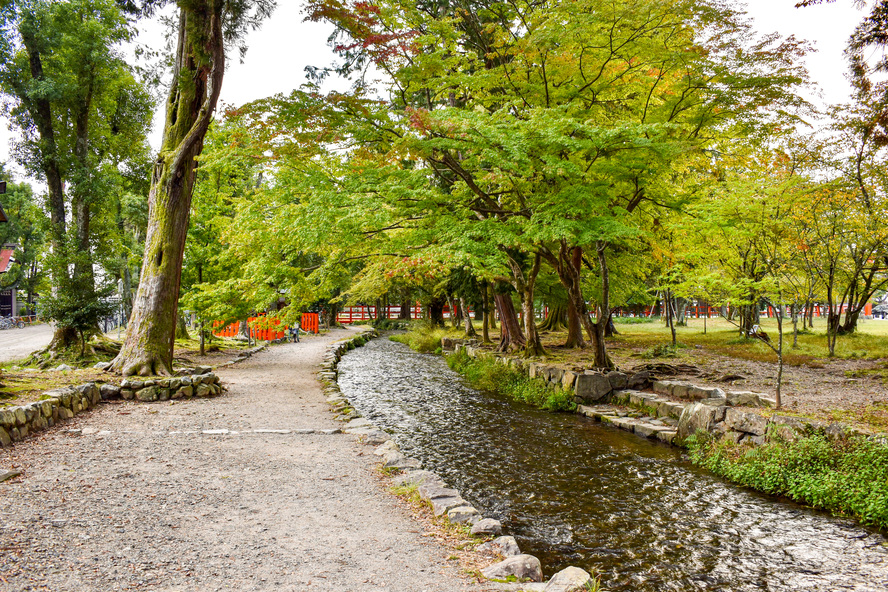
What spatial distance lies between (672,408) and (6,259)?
4182 centimetres

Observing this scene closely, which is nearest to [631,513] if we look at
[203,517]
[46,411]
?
[203,517]

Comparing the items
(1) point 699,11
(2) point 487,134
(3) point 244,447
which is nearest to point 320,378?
(3) point 244,447

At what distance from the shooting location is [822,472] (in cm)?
560

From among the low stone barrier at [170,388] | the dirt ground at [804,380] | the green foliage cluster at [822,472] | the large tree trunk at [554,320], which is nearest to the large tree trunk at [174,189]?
the low stone barrier at [170,388]

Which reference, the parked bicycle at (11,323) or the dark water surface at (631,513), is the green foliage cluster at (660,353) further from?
the parked bicycle at (11,323)

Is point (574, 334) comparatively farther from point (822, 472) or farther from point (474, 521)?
point (474, 521)

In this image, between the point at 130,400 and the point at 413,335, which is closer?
the point at 130,400

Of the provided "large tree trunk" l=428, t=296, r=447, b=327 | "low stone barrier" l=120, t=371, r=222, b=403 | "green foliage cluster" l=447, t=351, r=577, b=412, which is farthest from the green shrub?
"large tree trunk" l=428, t=296, r=447, b=327

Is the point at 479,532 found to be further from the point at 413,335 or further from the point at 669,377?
the point at 413,335

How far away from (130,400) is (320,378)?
14.8ft

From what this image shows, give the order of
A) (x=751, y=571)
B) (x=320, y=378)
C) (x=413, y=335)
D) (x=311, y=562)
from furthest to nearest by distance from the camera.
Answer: (x=413, y=335) → (x=320, y=378) → (x=751, y=571) → (x=311, y=562)

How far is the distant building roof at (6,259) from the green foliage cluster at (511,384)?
33379 millimetres

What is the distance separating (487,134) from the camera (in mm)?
8055

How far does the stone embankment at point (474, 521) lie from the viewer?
3223 mm
